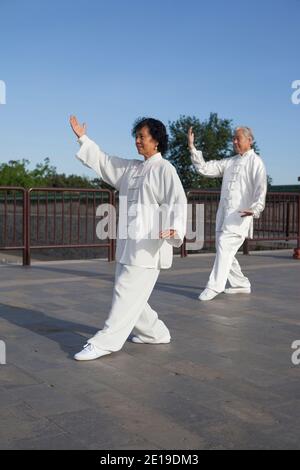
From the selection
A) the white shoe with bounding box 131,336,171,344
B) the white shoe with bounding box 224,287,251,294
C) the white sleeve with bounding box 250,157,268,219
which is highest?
the white sleeve with bounding box 250,157,268,219

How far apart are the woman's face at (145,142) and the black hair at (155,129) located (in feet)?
0.07

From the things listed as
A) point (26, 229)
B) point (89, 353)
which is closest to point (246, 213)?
point (89, 353)

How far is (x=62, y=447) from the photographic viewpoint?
259 centimetres

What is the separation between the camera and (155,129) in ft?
13.7

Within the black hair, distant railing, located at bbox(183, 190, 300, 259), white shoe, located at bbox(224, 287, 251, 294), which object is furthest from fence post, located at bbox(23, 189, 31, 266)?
the black hair

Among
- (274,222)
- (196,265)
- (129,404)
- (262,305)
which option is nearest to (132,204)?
(129,404)

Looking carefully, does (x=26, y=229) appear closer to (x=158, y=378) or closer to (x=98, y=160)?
(x=98, y=160)

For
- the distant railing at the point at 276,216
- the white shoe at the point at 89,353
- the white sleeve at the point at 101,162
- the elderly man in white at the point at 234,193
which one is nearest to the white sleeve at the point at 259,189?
the elderly man in white at the point at 234,193

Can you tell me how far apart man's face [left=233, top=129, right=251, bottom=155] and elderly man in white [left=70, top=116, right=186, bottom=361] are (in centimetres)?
254

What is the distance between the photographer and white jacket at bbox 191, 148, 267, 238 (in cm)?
654

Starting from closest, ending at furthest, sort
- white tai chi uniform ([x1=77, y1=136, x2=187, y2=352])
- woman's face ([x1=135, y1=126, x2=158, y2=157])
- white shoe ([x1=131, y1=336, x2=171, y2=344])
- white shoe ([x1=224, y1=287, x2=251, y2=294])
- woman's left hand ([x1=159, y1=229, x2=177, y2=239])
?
1. woman's left hand ([x1=159, y1=229, x2=177, y2=239])
2. white tai chi uniform ([x1=77, y1=136, x2=187, y2=352])
3. woman's face ([x1=135, y1=126, x2=158, y2=157])
4. white shoe ([x1=131, y1=336, x2=171, y2=344])
5. white shoe ([x1=224, y1=287, x2=251, y2=294])

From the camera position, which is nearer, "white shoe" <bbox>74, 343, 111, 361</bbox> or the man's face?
"white shoe" <bbox>74, 343, 111, 361</bbox>

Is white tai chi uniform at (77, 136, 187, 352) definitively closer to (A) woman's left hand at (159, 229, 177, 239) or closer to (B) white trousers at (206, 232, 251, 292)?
(A) woman's left hand at (159, 229, 177, 239)

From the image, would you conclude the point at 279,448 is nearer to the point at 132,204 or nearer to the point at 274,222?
the point at 132,204
